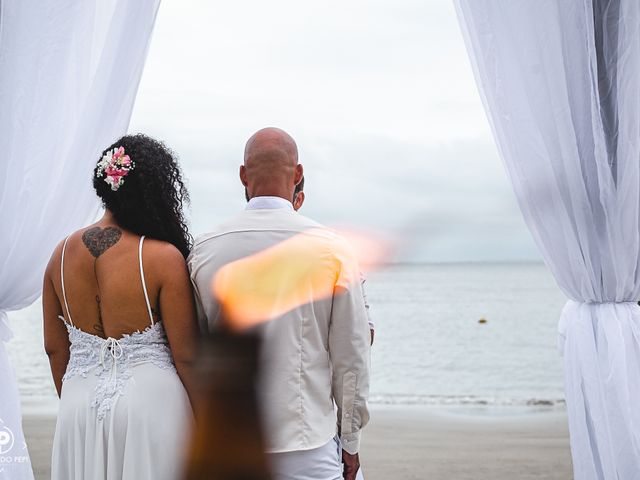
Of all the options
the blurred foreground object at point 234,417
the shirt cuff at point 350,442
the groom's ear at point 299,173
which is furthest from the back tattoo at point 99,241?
the shirt cuff at point 350,442

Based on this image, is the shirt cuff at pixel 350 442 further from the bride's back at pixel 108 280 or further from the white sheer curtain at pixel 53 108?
the white sheer curtain at pixel 53 108

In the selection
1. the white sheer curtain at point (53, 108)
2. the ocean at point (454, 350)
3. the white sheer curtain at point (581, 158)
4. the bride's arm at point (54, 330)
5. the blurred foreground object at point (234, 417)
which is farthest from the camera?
the ocean at point (454, 350)

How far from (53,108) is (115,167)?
2.92 ft

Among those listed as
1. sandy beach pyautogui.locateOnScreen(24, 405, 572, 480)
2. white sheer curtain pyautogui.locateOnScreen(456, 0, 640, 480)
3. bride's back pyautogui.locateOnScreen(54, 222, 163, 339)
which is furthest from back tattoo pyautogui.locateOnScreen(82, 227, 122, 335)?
sandy beach pyautogui.locateOnScreen(24, 405, 572, 480)

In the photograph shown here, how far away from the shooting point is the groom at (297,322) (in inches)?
76.6

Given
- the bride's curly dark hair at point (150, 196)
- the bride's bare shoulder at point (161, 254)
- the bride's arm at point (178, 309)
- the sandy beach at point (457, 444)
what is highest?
the bride's curly dark hair at point (150, 196)

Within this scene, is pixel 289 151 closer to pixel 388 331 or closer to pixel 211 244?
pixel 211 244

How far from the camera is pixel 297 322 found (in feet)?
6.40

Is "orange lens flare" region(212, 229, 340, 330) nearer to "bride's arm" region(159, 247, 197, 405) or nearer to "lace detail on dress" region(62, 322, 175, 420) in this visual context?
"bride's arm" region(159, 247, 197, 405)

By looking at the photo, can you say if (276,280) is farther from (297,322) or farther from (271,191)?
(271,191)

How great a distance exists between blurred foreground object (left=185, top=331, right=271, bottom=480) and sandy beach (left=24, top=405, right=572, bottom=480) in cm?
278

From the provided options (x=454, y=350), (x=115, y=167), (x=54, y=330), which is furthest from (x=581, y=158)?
(x=454, y=350)

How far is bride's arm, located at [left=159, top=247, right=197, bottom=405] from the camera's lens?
2029 millimetres

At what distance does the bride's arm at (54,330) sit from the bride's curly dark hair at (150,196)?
0.29 meters
